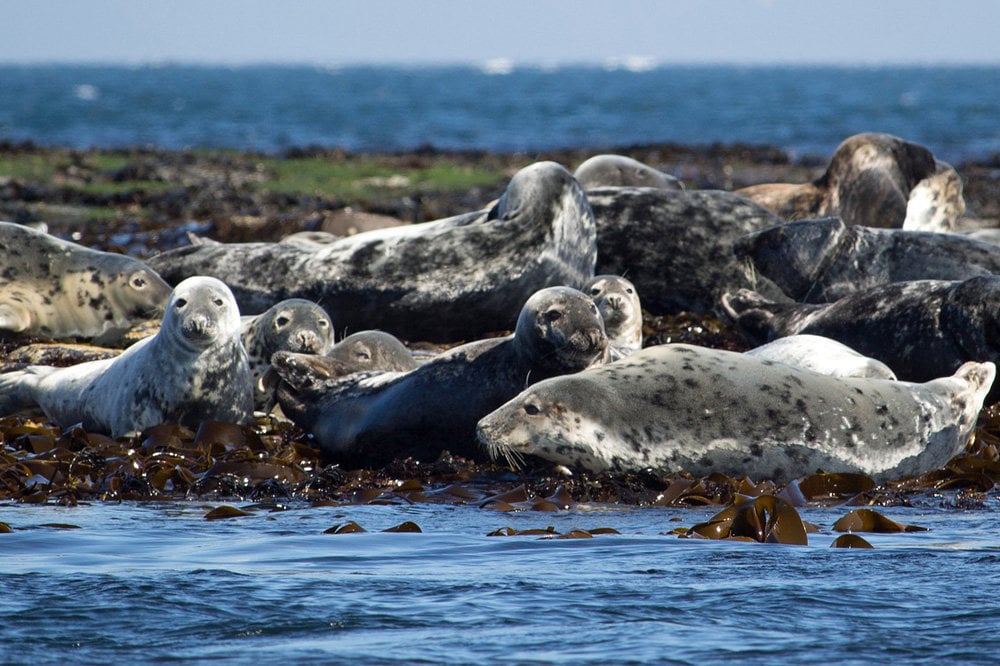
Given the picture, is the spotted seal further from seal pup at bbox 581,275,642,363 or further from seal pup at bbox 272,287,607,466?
seal pup at bbox 272,287,607,466

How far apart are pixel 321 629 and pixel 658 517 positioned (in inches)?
78.0

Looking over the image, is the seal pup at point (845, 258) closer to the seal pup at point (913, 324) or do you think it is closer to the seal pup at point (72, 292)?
the seal pup at point (913, 324)

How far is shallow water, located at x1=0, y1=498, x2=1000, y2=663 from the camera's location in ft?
10.3

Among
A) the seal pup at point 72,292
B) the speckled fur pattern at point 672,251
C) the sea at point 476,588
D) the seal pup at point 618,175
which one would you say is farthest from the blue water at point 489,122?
the sea at point 476,588

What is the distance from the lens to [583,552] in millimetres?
4234

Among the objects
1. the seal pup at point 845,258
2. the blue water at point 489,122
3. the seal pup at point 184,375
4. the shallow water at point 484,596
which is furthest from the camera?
the blue water at point 489,122

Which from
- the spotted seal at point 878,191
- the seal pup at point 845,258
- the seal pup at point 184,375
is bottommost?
the seal pup at point 184,375

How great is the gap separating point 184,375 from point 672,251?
3.83m

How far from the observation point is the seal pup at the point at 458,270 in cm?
845

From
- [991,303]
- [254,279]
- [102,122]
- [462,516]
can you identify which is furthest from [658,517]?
[102,122]

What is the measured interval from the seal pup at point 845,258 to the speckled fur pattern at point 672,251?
0.32 meters

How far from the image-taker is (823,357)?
6.70 m

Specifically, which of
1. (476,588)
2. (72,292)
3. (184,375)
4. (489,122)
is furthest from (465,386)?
(489,122)

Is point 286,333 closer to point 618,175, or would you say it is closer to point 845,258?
point 845,258
